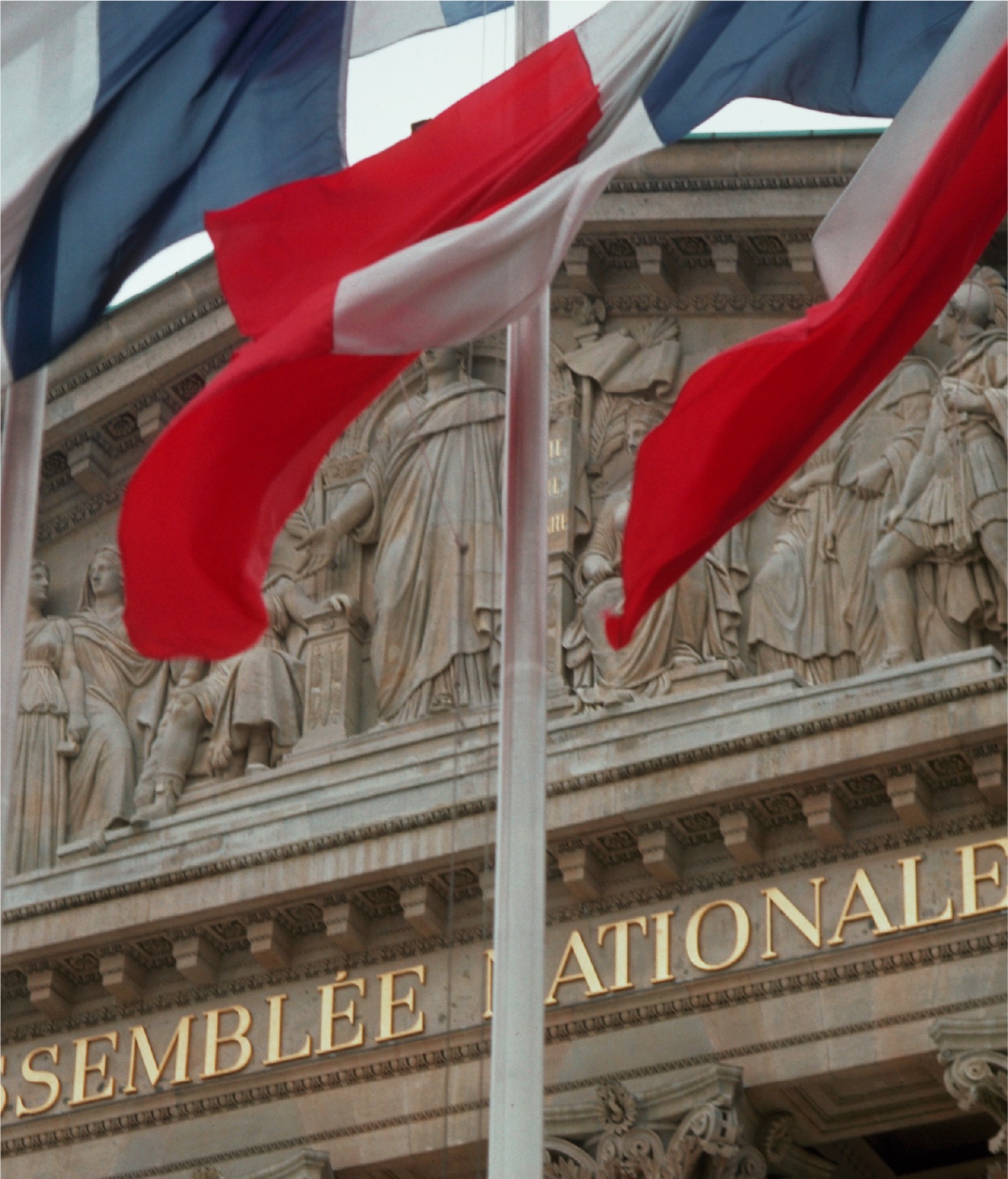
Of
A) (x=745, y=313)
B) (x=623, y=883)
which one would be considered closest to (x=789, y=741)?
(x=623, y=883)

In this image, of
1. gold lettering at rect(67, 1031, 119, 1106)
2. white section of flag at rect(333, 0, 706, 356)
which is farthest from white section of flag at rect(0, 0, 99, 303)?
gold lettering at rect(67, 1031, 119, 1106)

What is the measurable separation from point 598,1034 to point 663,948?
2.11 ft

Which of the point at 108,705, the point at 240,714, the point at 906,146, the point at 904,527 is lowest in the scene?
A: the point at 906,146

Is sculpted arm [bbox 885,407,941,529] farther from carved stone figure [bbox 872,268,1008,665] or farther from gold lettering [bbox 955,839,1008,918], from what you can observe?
gold lettering [bbox 955,839,1008,918]

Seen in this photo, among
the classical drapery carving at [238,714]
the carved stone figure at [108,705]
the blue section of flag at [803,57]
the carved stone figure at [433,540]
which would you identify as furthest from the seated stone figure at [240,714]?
the blue section of flag at [803,57]

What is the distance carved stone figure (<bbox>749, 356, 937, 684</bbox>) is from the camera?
69.8ft

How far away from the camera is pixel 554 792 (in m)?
20.4

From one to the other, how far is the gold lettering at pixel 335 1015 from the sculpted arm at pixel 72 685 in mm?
3749

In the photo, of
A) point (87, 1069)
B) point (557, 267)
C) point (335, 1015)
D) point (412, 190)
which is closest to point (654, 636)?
point (335, 1015)

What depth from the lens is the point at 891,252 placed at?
13266 mm

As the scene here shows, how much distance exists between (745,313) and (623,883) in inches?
184

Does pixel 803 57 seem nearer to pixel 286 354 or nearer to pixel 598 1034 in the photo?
pixel 286 354

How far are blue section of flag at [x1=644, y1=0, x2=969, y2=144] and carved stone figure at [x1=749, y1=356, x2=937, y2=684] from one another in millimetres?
7070

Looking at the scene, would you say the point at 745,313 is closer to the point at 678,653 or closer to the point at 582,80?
the point at 678,653
